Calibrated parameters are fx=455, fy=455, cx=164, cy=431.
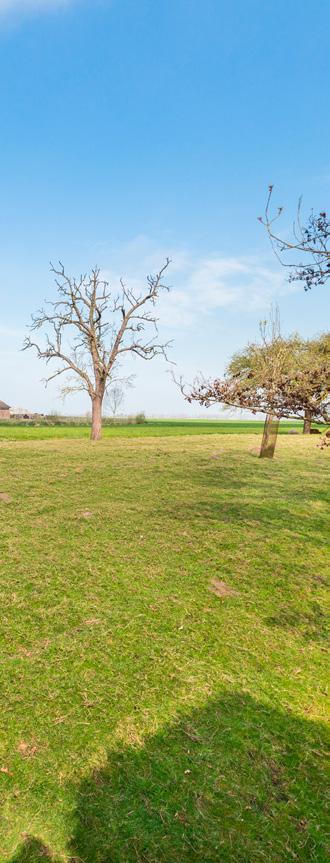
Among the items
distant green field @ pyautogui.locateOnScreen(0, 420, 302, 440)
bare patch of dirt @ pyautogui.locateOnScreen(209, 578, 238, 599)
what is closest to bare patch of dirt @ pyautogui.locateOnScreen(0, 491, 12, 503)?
bare patch of dirt @ pyautogui.locateOnScreen(209, 578, 238, 599)

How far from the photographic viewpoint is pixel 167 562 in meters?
10.4

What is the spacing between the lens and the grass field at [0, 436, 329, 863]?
189 inches

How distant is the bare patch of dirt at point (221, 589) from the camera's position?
9.32m

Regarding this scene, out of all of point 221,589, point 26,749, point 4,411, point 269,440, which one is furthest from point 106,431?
point 4,411

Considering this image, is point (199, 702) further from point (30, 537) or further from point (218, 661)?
point (30, 537)

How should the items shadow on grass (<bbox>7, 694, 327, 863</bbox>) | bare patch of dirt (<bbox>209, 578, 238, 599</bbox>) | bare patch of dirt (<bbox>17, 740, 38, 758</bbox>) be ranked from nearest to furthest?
shadow on grass (<bbox>7, 694, 327, 863</bbox>)
bare patch of dirt (<bbox>17, 740, 38, 758</bbox>)
bare patch of dirt (<bbox>209, 578, 238, 599</bbox>)

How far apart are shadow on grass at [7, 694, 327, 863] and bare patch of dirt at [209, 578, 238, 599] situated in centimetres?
314

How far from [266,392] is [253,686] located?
5011 mm

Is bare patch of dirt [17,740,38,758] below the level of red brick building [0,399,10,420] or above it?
below

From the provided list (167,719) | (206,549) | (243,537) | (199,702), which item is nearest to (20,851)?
(167,719)

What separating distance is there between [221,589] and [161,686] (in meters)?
3.13

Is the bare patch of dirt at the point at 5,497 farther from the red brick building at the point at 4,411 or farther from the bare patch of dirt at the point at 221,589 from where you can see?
the red brick building at the point at 4,411

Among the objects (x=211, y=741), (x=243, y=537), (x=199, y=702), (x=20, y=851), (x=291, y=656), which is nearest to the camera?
(x=20, y=851)

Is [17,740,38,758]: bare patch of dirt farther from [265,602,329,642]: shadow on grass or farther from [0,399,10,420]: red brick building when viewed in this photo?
[0,399,10,420]: red brick building
